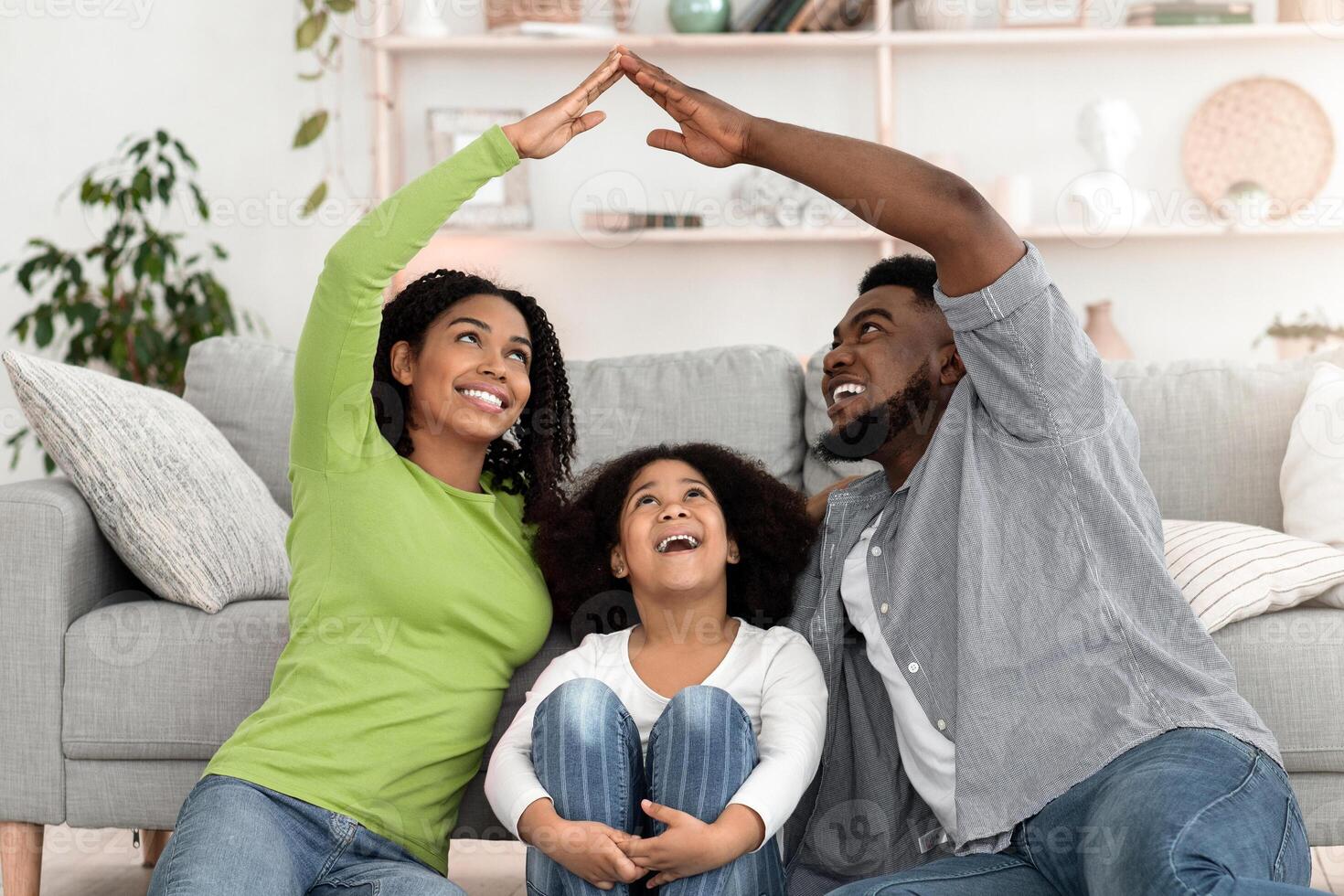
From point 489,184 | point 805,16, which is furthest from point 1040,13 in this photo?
point 489,184

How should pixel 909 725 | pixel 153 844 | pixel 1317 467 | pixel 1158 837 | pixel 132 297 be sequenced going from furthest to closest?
1. pixel 132 297
2. pixel 153 844
3. pixel 1317 467
4. pixel 909 725
5. pixel 1158 837

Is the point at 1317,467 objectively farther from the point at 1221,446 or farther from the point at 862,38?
the point at 862,38

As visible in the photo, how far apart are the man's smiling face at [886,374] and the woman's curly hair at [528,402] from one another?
42cm

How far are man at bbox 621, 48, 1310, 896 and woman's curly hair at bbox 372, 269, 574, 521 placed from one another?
14.7 inches

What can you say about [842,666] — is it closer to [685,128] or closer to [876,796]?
[876,796]

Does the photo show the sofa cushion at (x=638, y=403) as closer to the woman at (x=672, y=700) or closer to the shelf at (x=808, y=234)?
the woman at (x=672, y=700)

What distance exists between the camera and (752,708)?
4.87ft

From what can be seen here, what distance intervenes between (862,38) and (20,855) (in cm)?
284

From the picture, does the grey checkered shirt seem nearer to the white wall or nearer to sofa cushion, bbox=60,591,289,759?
sofa cushion, bbox=60,591,289,759

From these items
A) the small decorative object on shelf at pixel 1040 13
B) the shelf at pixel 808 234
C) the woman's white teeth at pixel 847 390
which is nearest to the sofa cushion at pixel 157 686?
the woman's white teeth at pixel 847 390

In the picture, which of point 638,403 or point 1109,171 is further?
point 1109,171

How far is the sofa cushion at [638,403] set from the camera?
2223 mm

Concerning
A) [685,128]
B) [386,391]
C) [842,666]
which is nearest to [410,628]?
[386,391]

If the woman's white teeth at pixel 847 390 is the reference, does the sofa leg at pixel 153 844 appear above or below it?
below
